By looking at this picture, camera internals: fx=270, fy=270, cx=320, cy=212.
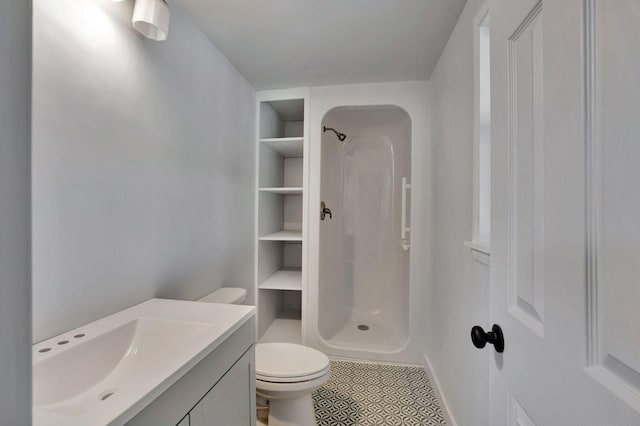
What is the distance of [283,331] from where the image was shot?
2432 millimetres

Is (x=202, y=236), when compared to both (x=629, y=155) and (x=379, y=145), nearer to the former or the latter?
(x=629, y=155)

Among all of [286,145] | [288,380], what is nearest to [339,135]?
[286,145]

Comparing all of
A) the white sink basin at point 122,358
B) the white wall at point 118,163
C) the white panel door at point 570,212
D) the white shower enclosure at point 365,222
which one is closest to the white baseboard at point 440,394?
the white shower enclosure at point 365,222

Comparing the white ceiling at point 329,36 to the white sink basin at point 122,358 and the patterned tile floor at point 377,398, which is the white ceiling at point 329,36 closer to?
the white sink basin at point 122,358

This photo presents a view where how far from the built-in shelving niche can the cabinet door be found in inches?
44.1

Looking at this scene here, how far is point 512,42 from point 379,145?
2180mm

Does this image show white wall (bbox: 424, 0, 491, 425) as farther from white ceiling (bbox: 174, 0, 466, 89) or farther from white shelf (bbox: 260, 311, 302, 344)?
white shelf (bbox: 260, 311, 302, 344)

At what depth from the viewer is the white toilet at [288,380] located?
4.33 ft

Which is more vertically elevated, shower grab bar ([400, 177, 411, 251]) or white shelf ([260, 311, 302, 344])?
shower grab bar ([400, 177, 411, 251])

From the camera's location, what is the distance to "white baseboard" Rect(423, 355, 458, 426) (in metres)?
1.47

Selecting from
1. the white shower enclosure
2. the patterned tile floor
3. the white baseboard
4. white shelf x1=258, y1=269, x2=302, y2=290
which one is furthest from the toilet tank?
the white baseboard

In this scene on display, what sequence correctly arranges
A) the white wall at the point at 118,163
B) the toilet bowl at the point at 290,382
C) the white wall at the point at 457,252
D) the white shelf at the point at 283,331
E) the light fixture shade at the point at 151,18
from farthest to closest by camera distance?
the white shelf at the point at 283,331
the toilet bowl at the point at 290,382
the white wall at the point at 457,252
the light fixture shade at the point at 151,18
the white wall at the point at 118,163

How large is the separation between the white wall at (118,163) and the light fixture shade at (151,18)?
0.08 metres

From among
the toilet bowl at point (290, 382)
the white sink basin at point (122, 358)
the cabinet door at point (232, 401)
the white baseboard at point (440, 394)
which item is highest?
the white sink basin at point (122, 358)
